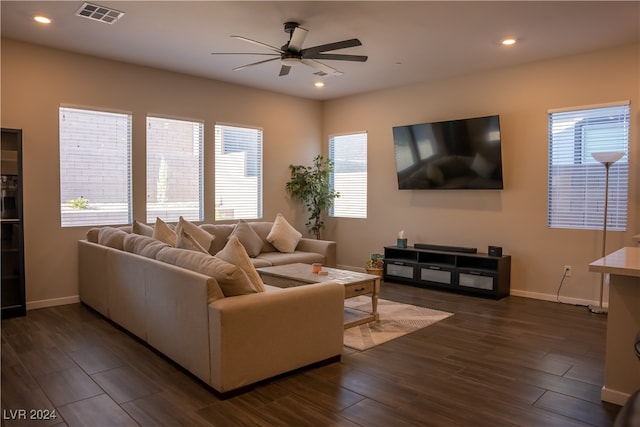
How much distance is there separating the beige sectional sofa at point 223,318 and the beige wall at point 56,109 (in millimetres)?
1685

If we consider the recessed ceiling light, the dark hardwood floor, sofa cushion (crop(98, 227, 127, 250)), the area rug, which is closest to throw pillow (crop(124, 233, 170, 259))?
sofa cushion (crop(98, 227, 127, 250))

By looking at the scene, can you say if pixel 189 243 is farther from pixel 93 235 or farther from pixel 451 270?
pixel 451 270

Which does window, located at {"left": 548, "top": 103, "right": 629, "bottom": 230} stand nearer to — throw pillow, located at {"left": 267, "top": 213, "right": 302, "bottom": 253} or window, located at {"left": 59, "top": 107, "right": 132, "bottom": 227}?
throw pillow, located at {"left": 267, "top": 213, "right": 302, "bottom": 253}

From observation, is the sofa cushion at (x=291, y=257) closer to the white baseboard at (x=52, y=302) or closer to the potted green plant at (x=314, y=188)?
the potted green plant at (x=314, y=188)

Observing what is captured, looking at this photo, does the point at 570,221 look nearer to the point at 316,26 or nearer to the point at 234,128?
the point at 316,26

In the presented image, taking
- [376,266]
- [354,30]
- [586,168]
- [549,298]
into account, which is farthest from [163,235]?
[586,168]

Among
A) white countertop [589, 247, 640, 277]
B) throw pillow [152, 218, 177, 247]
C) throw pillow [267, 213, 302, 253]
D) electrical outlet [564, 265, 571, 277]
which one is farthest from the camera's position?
throw pillow [267, 213, 302, 253]

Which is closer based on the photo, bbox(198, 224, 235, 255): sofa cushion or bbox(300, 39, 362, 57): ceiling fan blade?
bbox(300, 39, 362, 57): ceiling fan blade

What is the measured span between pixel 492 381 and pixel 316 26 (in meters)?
3.45

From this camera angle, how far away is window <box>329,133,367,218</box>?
→ 7324mm

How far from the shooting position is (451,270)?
5738 mm

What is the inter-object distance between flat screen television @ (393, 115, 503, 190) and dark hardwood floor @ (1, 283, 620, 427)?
88.0 inches

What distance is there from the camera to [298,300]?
3074 mm

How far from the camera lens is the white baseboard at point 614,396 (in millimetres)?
2654
